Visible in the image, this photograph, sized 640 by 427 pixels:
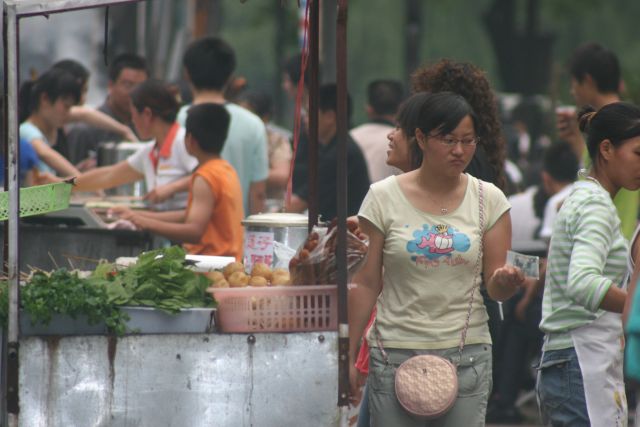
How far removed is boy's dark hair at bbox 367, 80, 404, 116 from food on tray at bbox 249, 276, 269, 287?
16.0 ft

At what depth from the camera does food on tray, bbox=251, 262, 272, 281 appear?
5266mm

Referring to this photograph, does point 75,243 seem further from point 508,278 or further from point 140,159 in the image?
point 508,278

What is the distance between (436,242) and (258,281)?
0.72m

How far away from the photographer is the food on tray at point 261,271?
17.3 feet

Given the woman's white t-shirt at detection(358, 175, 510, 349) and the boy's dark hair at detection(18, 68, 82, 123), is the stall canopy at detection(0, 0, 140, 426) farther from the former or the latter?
the boy's dark hair at detection(18, 68, 82, 123)

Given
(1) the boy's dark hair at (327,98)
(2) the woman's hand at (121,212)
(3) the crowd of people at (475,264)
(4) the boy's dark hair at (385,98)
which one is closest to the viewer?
(3) the crowd of people at (475,264)

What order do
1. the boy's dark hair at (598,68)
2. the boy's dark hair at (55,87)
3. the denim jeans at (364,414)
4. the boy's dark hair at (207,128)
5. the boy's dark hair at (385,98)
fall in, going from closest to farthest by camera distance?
the denim jeans at (364,414) < the boy's dark hair at (598,68) < the boy's dark hair at (207,128) < the boy's dark hair at (55,87) < the boy's dark hair at (385,98)

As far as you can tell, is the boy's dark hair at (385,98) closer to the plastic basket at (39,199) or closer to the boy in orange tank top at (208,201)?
the boy in orange tank top at (208,201)

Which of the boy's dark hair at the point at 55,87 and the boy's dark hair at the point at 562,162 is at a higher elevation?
the boy's dark hair at the point at 55,87

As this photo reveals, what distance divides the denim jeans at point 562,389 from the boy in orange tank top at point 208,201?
2.97m

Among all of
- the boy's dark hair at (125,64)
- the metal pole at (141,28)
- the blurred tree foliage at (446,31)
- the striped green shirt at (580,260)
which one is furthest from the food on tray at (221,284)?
the blurred tree foliage at (446,31)

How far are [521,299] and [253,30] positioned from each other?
22703 mm

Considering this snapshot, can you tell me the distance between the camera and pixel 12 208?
15.0 feet

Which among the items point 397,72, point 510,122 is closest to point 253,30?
point 397,72
